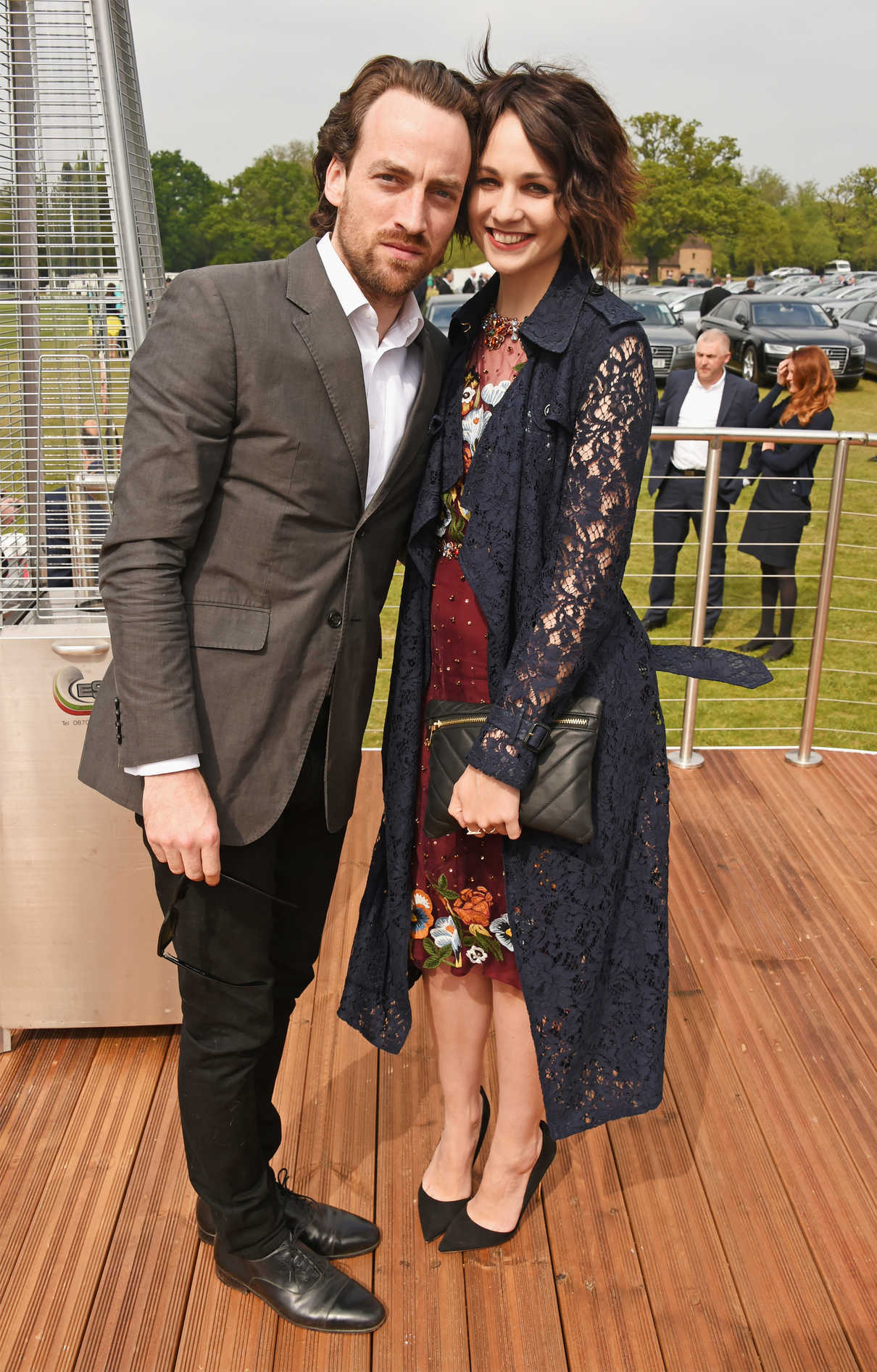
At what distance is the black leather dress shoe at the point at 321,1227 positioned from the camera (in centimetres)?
214

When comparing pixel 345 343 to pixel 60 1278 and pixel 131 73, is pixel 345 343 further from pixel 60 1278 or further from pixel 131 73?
pixel 60 1278

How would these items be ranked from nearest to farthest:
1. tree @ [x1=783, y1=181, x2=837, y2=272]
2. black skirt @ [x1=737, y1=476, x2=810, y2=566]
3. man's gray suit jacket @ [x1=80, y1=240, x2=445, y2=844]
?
man's gray suit jacket @ [x1=80, y1=240, x2=445, y2=844]
black skirt @ [x1=737, y1=476, x2=810, y2=566]
tree @ [x1=783, y1=181, x2=837, y2=272]

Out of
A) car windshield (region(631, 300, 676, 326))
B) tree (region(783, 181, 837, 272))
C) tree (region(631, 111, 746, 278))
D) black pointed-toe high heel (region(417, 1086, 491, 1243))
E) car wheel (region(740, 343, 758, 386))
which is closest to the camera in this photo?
black pointed-toe high heel (region(417, 1086, 491, 1243))

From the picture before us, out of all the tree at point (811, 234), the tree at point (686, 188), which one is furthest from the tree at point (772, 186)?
the tree at point (686, 188)

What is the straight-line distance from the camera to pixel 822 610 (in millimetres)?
4016

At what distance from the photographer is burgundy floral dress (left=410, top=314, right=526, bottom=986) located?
1.84 m

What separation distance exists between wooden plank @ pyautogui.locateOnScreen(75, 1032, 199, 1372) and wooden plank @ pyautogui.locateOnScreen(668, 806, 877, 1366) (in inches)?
47.5

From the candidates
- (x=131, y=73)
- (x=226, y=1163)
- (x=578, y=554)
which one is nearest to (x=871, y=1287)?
(x=226, y=1163)

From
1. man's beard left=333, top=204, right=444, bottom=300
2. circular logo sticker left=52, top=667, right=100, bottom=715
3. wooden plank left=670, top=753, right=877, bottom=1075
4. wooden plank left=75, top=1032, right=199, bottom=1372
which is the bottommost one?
wooden plank left=75, top=1032, right=199, bottom=1372

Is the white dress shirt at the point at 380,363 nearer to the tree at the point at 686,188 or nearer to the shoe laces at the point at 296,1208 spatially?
the shoe laces at the point at 296,1208

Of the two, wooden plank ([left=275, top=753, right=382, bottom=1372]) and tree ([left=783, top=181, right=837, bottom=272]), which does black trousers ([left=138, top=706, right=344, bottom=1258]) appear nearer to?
wooden plank ([left=275, top=753, right=382, bottom=1372])

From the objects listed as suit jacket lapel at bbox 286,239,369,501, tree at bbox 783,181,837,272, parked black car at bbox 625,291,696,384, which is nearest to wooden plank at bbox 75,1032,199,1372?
suit jacket lapel at bbox 286,239,369,501

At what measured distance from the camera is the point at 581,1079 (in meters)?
2.09

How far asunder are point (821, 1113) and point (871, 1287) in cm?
46
